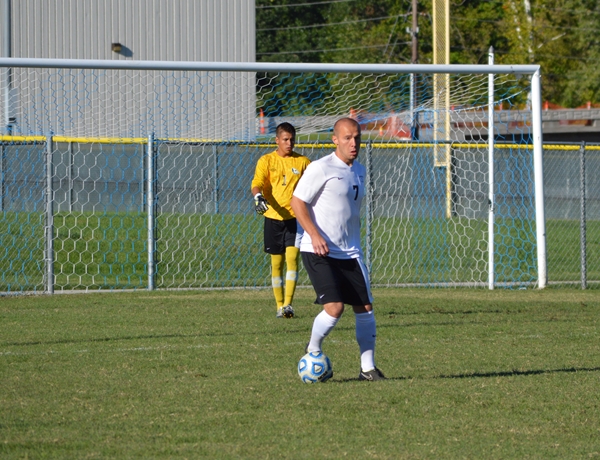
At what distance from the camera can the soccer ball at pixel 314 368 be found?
21.8 ft

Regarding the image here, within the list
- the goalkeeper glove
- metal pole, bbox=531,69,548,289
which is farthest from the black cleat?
metal pole, bbox=531,69,548,289

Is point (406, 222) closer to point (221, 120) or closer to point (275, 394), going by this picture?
point (221, 120)

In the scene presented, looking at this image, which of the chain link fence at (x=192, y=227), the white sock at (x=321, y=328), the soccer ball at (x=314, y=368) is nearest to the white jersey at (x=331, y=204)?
the white sock at (x=321, y=328)

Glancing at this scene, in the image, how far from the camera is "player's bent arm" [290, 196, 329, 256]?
21.3ft

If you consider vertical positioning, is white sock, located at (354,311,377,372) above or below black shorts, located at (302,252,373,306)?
below

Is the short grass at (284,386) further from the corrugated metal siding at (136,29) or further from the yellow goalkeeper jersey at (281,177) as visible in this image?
the corrugated metal siding at (136,29)

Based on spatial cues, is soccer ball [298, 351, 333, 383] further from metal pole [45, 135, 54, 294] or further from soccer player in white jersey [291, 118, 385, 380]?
metal pole [45, 135, 54, 294]

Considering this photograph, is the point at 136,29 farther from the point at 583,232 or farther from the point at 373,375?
the point at 373,375

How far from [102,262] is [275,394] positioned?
1002 cm

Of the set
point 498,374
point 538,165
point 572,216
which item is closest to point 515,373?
point 498,374

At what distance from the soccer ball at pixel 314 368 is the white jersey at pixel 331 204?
729 mm

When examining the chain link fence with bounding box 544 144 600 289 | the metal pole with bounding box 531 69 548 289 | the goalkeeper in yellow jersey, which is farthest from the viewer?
the chain link fence with bounding box 544 144 600 289

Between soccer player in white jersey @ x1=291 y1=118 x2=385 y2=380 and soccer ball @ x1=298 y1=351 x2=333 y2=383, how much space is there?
0.10m

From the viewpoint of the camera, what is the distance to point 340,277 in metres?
6.72
